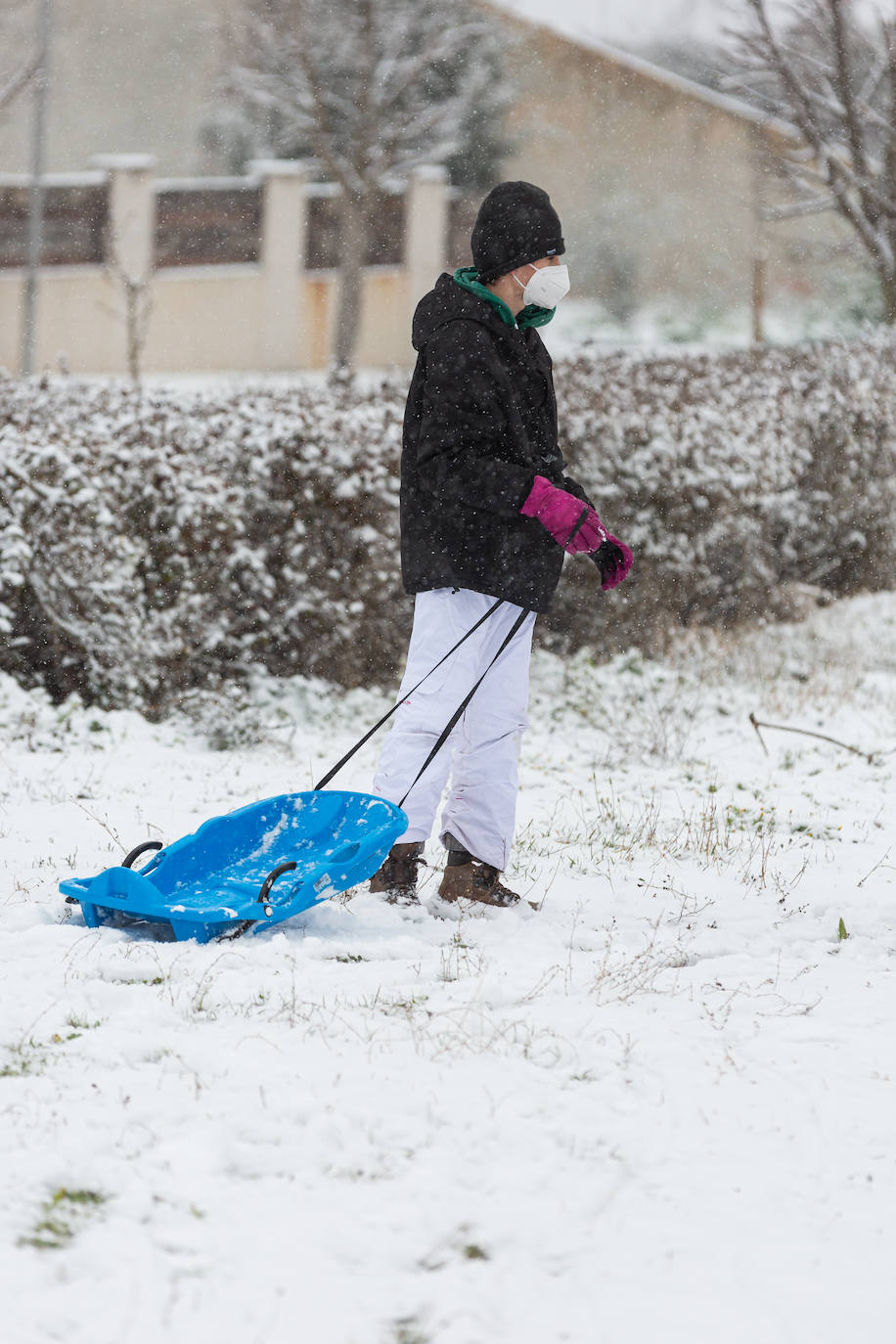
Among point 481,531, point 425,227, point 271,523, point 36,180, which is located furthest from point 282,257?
point 481,531

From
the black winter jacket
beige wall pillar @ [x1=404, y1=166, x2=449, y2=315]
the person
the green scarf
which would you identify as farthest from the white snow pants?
beige wall pillar @ [x1=404, y1=166, x2=449, y2=315]

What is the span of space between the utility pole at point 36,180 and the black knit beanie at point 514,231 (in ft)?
57.1

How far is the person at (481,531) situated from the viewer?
11.6 ft

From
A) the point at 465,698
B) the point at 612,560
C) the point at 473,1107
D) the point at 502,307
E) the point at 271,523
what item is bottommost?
the point at 473,1107

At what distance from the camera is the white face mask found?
3.61 meters

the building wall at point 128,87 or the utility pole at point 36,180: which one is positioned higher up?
the building wall at point 128,87

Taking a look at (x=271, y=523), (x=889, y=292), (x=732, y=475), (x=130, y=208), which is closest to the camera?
(x=271, y=523)

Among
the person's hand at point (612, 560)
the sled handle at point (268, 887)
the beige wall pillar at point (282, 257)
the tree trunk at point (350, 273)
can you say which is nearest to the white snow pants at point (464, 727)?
the person's hand at point (612, 560)

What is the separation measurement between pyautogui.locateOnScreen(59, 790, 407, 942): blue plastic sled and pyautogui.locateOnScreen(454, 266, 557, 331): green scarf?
4.43ft

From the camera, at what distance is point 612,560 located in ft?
12.5

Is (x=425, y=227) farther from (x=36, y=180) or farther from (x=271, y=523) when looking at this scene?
(x=271, y=523)

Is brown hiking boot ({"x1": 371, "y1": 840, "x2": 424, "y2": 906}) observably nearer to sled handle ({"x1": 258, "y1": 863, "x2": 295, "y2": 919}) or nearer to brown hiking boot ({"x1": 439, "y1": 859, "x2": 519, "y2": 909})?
brown hiking boot ({"x1": 439, "y1": 859, "x2": 519, "y2": 909})

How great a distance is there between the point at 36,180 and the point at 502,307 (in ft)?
61.9

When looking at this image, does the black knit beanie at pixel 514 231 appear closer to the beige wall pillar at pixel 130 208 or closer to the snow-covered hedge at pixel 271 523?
the snow-covered hedge at pixel 271 523
